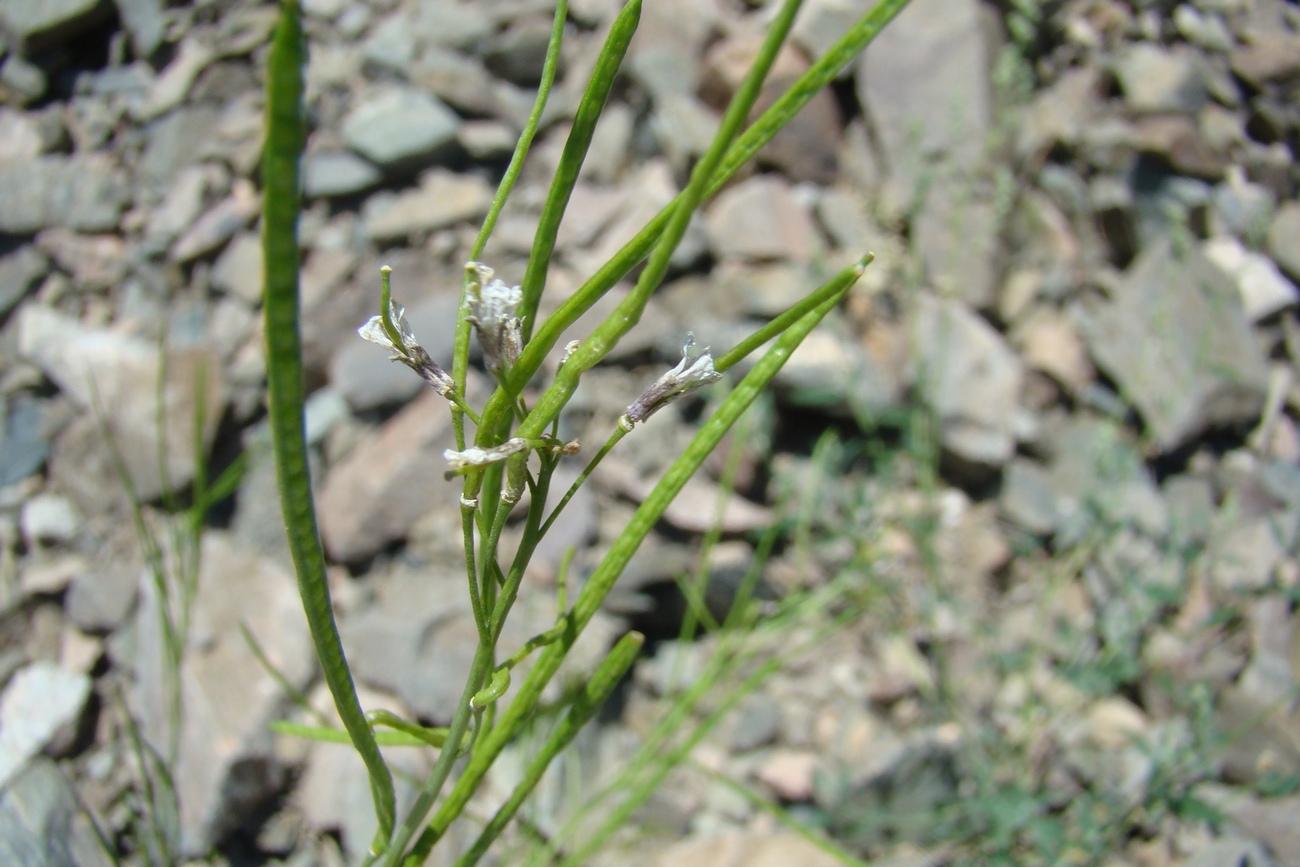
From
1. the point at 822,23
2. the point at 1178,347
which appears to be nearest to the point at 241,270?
the point at 822,23

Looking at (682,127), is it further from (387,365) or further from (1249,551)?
(1249,551)

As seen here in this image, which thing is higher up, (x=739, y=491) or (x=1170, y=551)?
(x=739, y=491)

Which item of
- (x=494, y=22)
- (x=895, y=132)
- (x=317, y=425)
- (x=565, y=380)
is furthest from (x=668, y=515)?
(x=494, y=22)

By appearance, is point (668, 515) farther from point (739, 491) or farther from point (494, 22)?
point (494, 22)

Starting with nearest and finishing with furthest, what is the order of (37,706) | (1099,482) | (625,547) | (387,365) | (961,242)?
(625,547), (37,706), (1099,482), (387,365), (961,242)

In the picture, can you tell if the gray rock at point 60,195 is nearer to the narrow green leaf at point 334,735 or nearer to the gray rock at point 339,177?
the gray rock at point 339,177

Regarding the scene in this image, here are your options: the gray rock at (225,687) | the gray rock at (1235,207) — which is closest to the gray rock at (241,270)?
the gray rock at (225,687)
